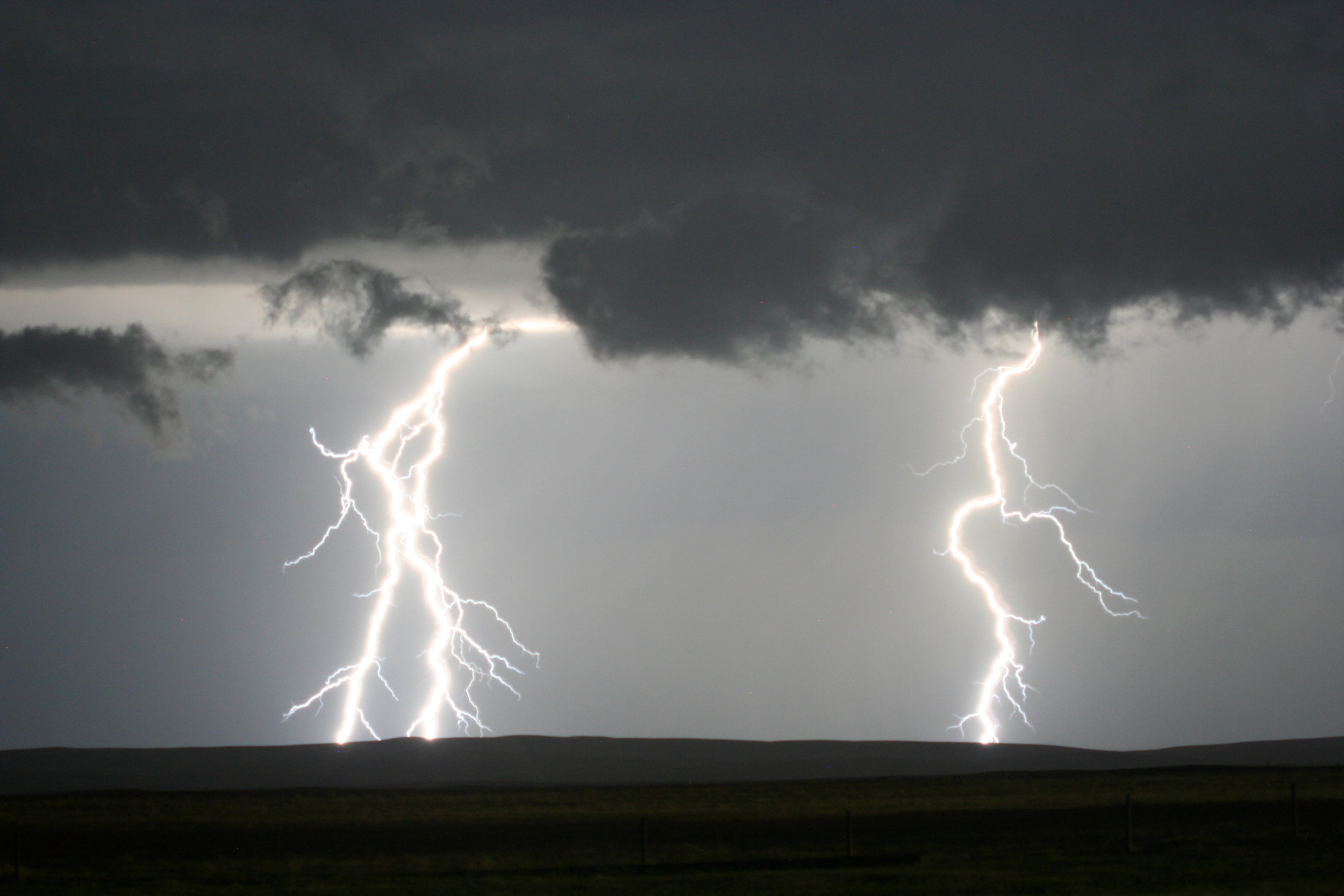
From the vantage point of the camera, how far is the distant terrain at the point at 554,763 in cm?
11019

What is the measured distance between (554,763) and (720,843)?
111 metres

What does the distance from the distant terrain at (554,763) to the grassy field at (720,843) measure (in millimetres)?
31393

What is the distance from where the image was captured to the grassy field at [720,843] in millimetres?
30984

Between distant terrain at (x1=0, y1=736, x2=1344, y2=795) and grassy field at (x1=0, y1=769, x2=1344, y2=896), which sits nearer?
grassy field at (x1=0, y1=769, x2=1344, y2=896)

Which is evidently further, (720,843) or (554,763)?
(554,763)

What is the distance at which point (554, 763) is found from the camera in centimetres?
14875

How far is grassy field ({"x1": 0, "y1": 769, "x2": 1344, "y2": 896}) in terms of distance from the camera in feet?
102

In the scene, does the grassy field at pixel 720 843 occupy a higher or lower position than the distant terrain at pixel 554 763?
lower

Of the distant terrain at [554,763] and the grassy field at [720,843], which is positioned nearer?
the grassy field at [720,843]

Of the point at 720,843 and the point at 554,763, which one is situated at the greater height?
the point at 554,763

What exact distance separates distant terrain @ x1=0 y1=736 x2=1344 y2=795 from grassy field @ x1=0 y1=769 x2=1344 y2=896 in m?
31.4

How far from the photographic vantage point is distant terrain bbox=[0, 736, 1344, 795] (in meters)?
110

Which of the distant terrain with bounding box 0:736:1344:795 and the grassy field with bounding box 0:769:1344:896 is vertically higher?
the distant terrain with bounding box 0:736:1344:795

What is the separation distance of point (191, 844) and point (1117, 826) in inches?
1117
